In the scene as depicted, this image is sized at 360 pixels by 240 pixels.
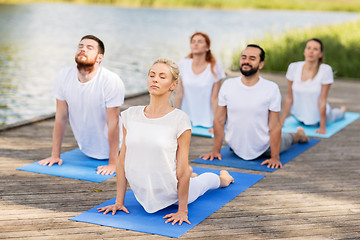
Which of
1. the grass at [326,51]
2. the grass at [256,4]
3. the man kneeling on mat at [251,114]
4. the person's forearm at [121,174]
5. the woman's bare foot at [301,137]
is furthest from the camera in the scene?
the grass at [256,4]

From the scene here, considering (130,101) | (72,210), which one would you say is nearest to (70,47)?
(130,101)

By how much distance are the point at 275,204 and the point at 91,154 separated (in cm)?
184

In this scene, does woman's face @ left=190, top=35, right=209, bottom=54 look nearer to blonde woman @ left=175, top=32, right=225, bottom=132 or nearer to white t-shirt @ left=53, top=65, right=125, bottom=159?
blonde woman @ left=175, top=32, right=225, bottom=132

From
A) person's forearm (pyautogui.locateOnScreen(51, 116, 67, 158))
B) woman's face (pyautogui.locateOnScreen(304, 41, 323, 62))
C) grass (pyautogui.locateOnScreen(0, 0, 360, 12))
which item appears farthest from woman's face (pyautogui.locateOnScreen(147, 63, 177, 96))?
grass (pyautogui.locateOnScreen(0, 0, 360, 12))

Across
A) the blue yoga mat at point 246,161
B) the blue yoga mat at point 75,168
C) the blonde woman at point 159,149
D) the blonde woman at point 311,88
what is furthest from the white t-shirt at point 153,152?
the blonde woman at point 311,88

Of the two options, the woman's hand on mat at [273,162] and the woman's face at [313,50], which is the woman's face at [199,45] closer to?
the woman's face at [313,50]

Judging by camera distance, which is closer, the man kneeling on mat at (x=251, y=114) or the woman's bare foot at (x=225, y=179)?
the woman's bare foot at (x=225, y=179)

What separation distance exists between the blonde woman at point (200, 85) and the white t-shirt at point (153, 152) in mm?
3037

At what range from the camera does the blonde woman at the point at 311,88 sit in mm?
6996

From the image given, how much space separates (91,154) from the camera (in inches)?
209

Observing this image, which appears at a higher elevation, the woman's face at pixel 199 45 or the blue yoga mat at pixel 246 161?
the woman's face at pixel 199 45

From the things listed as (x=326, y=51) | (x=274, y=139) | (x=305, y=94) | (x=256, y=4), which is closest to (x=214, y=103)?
(x=305, y=94)

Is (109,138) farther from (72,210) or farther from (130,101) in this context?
(130,101)

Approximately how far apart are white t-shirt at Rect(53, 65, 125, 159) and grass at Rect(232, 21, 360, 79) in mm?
8232
